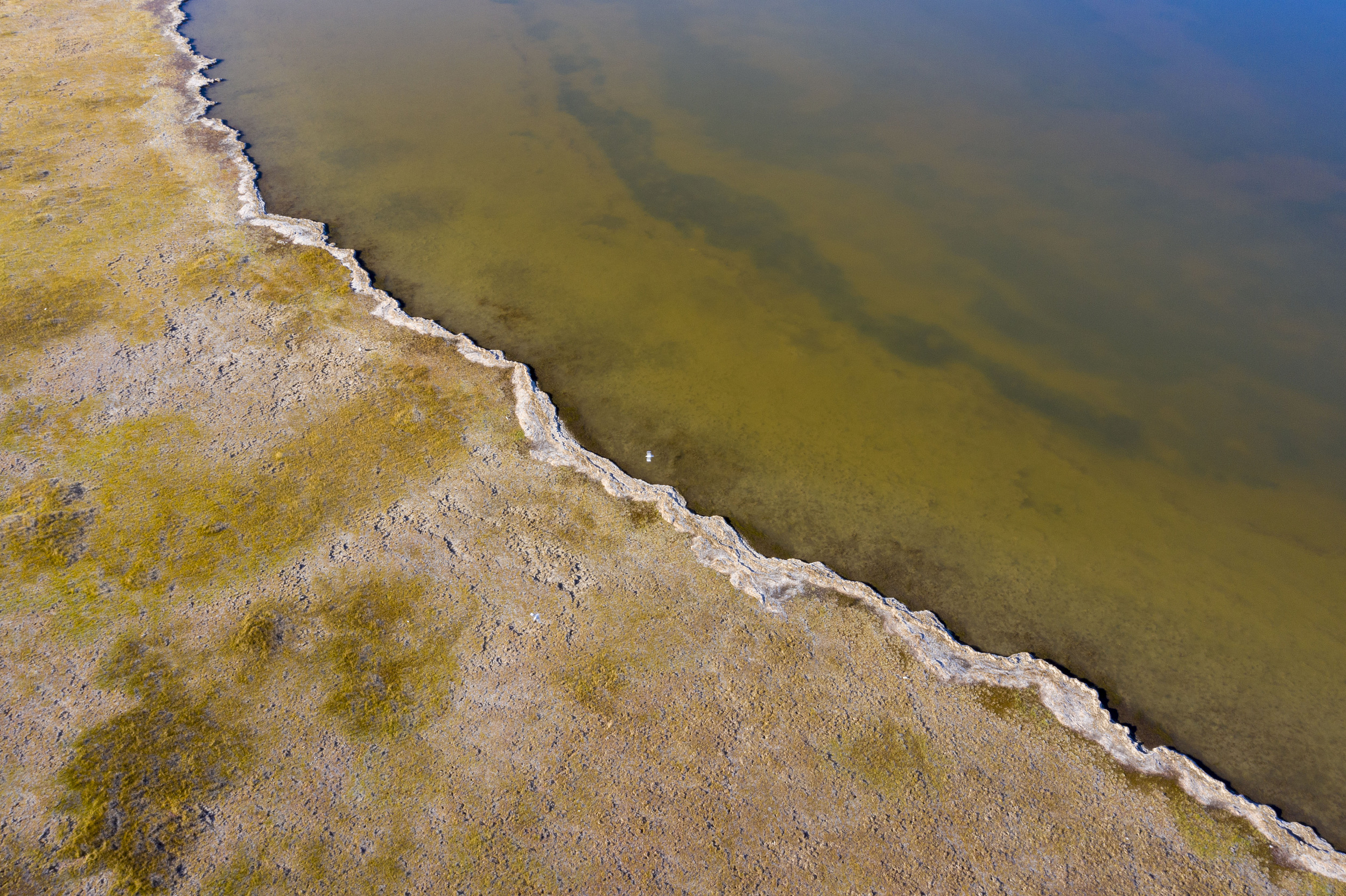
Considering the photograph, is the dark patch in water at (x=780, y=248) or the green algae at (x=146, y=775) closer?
the green algae at (x=146, y=775)

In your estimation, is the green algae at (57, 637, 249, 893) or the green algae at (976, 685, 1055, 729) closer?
the green algae at (57, 637, 249, 893)

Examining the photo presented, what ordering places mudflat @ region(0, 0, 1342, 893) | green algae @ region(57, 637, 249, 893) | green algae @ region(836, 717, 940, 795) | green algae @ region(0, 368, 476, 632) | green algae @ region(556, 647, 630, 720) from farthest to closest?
green algae @ region(0, 368, 476, 632)
green algae @ region(556, 647, 630, 720)
green algae @ region(836, 717, 940, 795)
mudflat @ region(0, 0, 1342, 893)
green algae @ region(57, 637, 249, 893)

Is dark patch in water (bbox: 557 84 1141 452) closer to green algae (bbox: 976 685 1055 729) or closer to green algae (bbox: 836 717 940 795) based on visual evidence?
green algae (bbox: 976 685 1055 729)

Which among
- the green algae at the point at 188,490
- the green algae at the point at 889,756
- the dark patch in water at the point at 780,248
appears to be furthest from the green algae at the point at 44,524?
the dark patch in water at the point at 780,248

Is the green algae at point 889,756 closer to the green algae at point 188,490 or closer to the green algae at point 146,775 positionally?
the green algae at point 146,775

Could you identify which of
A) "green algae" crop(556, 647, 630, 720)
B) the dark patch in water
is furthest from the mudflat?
the dark patch in water

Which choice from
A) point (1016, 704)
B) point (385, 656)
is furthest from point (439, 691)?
point (1016, 704)

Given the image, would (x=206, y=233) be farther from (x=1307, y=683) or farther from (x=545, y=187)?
(x=1307, y=683)
